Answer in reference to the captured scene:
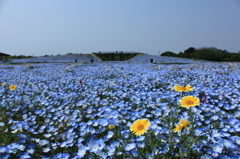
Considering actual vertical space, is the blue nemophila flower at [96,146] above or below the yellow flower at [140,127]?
below

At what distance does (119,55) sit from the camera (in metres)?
48.6

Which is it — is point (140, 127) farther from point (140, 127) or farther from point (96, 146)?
point (96, 146)


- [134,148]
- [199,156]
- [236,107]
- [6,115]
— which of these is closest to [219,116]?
[236,107]

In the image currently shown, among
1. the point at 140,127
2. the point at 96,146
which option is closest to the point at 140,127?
the point at 140,127

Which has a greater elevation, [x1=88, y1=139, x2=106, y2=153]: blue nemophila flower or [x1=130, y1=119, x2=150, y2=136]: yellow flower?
[x1=130, y1=119, x2=150, y2=136]: yellow flower

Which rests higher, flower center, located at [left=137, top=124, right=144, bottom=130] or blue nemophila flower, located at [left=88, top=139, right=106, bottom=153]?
flower center, located at [left=137, top=124, right=144, bottom=130]

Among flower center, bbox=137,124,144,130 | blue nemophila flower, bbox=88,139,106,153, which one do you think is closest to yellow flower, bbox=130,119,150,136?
flower center, bbox=137,124,144,130

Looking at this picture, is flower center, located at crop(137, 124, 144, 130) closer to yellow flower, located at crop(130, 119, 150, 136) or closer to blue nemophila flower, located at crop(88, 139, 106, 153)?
yellow flower, located at crop(130, 119, 150, 136)

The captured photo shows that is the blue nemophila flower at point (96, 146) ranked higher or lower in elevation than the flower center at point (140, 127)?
lower

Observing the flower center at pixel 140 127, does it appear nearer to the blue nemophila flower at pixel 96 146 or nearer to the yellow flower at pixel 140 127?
the yellow flower at pixel 140 127

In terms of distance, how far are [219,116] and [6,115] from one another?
11.7 feet

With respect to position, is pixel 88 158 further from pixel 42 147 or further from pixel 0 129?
pixel 0 129

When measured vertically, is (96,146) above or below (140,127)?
below

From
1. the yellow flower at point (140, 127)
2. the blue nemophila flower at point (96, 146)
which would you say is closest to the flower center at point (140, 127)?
the yellow flower at point (140, 127)
